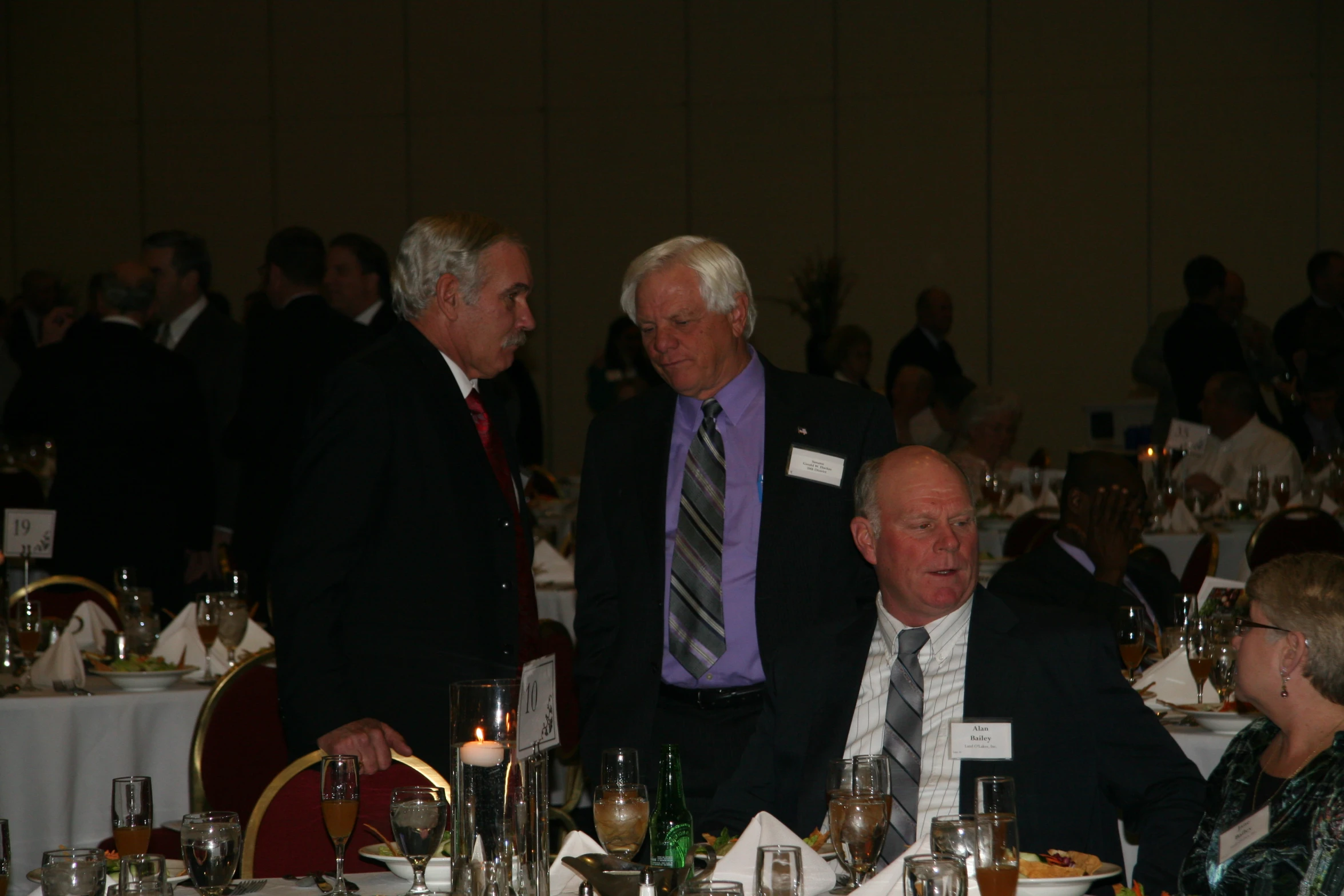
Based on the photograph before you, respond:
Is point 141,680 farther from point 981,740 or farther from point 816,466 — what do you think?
point 981,740

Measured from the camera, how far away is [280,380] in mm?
5555

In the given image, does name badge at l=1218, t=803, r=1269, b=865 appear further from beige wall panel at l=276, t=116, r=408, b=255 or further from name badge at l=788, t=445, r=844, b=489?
beige wall panel at l=276, t=116, r=408, b=255

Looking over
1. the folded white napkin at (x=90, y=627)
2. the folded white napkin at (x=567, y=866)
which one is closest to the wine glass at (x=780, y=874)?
the folded white napkin at (x=567, y=866)

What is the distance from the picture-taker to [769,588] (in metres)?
3.09

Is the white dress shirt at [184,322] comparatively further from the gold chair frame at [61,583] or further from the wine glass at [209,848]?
the wine glass at [209,848]

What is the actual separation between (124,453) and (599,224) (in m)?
7.23

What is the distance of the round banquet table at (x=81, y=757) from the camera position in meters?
3.88

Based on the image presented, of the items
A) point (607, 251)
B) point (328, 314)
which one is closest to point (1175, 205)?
point (607, 251)

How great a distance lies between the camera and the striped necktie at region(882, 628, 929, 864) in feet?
8.20

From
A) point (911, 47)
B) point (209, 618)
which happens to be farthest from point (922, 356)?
point (209, 618)

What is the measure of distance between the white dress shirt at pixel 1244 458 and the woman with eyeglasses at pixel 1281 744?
5.25 metres

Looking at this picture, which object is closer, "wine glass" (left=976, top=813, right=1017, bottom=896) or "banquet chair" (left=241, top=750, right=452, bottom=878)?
"wine glass" (left=976, top=813, right=1017, bottom=896)

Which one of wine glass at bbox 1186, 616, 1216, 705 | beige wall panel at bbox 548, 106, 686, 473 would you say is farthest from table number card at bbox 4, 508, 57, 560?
beige wall panel at bbox 548, 106, 686, 473

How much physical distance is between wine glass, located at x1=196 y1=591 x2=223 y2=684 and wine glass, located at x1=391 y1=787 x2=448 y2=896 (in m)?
2.43
